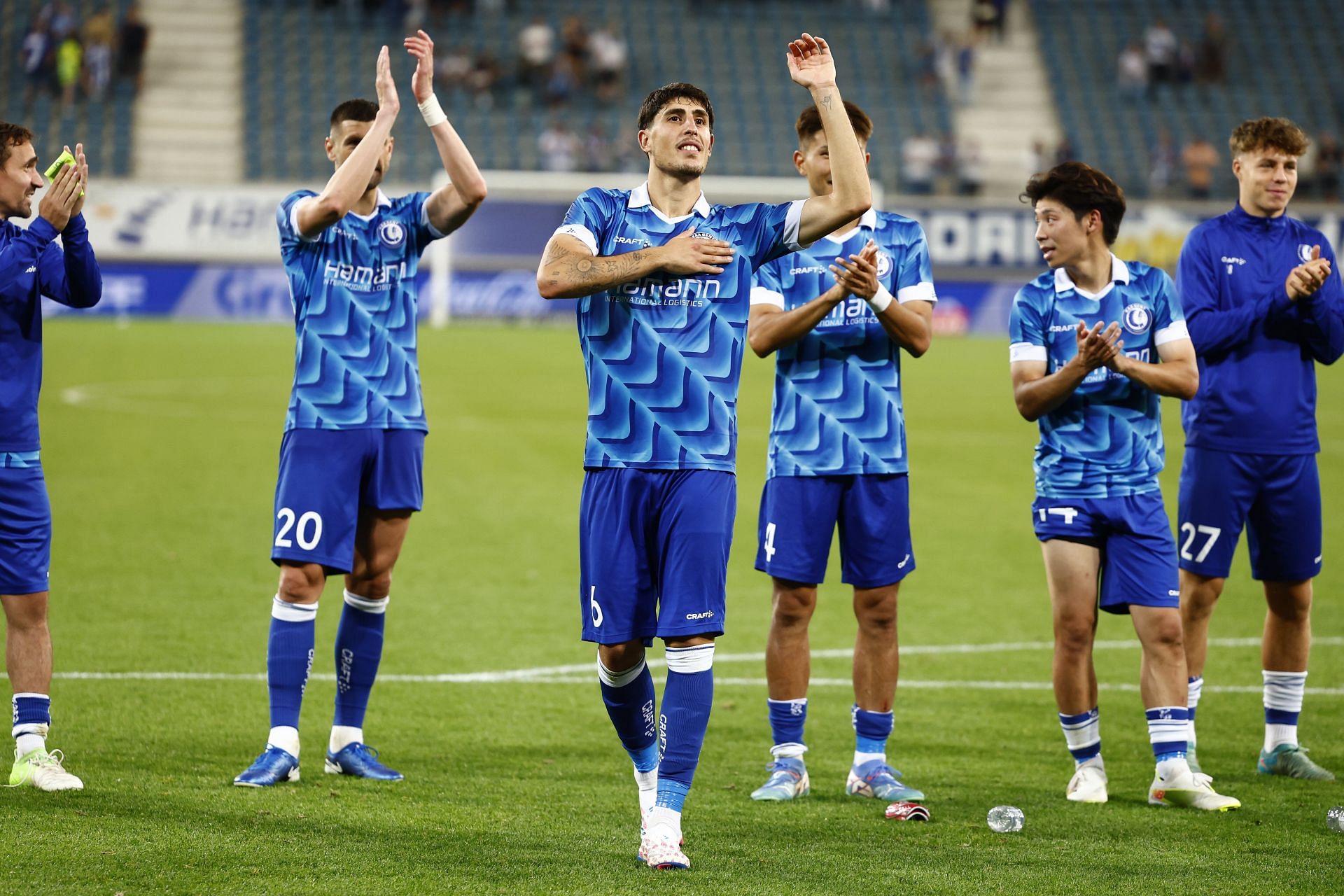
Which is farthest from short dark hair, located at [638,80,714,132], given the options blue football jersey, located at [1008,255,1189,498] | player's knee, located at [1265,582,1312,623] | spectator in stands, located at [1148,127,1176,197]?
spectator in stands, located at [1148,127,1176,197]

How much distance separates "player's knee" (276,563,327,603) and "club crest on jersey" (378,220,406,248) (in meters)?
1.19

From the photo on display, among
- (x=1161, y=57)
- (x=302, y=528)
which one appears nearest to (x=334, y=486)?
(x=302, y=528)

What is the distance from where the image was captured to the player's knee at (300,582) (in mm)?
5586

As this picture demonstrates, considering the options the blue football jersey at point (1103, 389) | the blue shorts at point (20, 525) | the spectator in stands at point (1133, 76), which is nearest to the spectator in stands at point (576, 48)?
the spectator in stands at point (1133, 76)

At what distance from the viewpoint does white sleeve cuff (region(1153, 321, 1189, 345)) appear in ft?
17.9

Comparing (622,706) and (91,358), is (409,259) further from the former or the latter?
(91,358)

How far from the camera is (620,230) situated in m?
4.79

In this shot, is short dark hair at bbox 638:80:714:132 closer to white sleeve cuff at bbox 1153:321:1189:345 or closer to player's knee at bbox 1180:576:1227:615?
white sleeve cuff at bbox 1153:321:1189:345

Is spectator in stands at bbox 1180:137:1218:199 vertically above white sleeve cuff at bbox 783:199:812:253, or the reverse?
spectator in stands at bbox 1180:137:1218:199

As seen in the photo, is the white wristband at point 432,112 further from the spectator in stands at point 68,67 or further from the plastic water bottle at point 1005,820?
the spectator in stands at point 68,67

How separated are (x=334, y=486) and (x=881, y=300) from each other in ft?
6.57

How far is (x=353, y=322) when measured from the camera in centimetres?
572

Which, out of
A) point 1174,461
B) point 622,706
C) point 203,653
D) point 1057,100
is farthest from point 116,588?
point 1057,100

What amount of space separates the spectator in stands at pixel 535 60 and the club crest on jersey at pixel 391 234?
32186 millimetres
